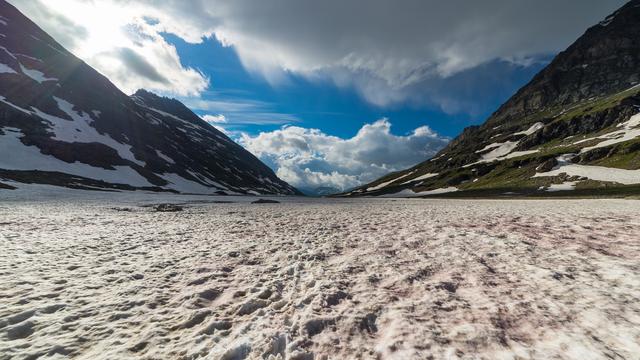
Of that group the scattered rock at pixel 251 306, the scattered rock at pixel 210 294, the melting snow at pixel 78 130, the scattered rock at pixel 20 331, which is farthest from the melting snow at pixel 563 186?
the melting snow at pixel 78 130

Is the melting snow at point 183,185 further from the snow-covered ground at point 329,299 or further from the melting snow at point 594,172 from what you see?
the melting snow at point 594,172

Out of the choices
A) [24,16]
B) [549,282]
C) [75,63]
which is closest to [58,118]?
[75,63]

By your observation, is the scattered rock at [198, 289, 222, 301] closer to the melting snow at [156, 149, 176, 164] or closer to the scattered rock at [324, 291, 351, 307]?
the scattered rock at [324, 291, 351, 307]

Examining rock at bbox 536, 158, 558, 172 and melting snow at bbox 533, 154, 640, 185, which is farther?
rock at bbox 536, 158, 558, 172

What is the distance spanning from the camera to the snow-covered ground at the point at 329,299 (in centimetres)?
569

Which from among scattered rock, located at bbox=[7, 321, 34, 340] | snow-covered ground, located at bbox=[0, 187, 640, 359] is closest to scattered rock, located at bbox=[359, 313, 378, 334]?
snow-covered ground, located at bbox=[0, 187, 640, 359]

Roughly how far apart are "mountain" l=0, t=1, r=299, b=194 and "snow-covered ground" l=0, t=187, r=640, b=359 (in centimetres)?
6901

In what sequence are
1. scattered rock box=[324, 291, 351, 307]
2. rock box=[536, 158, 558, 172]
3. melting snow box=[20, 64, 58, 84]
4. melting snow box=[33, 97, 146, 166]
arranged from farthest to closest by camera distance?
melting snow box=[20, 64, 58, 84], melting snow box=[33, 97, 146, 166], rock box=[536, 158, 558, 172], scattered rock box=[324, 291, 351, 307]

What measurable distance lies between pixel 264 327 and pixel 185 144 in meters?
208

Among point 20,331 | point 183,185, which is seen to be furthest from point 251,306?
point 183,185

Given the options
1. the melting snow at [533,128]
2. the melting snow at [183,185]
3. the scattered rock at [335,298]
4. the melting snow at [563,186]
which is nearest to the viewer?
the scattered rock at [335,298]

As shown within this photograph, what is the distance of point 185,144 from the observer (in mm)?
193500

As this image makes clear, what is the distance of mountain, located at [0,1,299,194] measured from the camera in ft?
294

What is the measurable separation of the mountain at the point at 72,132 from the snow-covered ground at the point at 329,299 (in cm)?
6901
